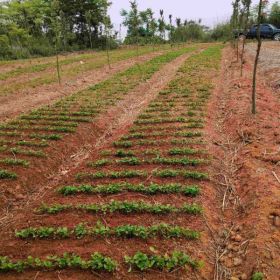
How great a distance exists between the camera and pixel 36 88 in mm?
16922

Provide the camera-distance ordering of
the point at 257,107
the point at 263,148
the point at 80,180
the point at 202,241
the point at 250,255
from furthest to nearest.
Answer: the point at 257,107 → the point at 263,148 → the point at 80,180 → the point at 202,241 → the point at 250,255

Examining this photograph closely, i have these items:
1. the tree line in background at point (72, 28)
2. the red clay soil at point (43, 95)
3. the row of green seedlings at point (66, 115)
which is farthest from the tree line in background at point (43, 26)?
the row of green seedlings at point (66, 115)

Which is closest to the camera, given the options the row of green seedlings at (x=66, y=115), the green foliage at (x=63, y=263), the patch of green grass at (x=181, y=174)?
the green foliage at (x=63, y=263)

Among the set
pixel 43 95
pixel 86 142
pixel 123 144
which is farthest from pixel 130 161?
pixel 43 95

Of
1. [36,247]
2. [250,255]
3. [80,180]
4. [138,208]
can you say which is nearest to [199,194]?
[138,208]

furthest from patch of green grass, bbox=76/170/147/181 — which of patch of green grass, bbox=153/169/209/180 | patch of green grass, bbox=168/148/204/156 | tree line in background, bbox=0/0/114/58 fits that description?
tree line in background, bbox=0/0/114/58

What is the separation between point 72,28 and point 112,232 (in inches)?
1748

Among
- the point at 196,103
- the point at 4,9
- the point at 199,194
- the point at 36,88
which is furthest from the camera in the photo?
the point at 4,9

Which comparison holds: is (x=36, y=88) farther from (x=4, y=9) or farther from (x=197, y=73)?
(x=4, y=9)

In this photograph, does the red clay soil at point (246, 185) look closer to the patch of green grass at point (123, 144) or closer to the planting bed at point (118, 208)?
the planting bed at point (118, 208)

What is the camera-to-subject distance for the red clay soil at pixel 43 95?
12.6 metres

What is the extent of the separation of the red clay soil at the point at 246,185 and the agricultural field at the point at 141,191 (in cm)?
2

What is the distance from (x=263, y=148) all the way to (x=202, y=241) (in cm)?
359

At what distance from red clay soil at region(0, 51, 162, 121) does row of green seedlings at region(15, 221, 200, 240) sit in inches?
281
